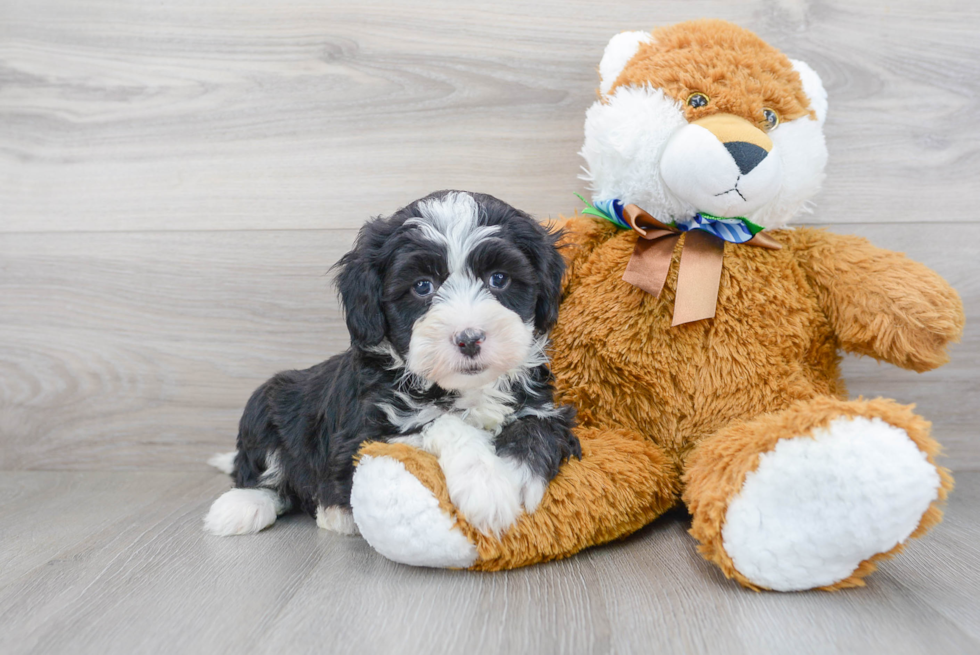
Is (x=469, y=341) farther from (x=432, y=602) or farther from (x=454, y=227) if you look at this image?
(x=432, y=602)

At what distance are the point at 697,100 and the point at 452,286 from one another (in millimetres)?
705

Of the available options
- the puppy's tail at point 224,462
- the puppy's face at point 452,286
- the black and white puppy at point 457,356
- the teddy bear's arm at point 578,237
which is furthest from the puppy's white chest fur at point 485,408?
the puppy's tail at point 224,462

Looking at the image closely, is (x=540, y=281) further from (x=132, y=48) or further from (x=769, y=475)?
(x=132, y=48)

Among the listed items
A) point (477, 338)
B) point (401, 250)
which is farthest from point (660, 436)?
point (401, 250)

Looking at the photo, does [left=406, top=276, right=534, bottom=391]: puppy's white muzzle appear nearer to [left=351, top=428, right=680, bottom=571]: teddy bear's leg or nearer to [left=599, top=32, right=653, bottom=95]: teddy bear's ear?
[left=351, top=428, right=680, bottom=571]: teddy bear's leg

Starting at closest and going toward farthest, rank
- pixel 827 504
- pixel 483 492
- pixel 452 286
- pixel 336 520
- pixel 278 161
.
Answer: pixel 827 504 → pixel 483 492 → pixel 452 286 → pixel 336 520 → pixel 278 161

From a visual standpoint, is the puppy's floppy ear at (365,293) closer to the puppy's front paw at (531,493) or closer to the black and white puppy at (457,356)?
the black and white puppy at (457,356)

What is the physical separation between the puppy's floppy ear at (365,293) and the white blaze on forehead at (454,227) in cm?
11

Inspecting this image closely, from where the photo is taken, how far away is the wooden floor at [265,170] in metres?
2.03

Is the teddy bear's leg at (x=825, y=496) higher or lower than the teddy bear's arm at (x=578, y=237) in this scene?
lower

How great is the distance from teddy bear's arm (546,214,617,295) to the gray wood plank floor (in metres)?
0.64

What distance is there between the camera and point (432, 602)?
48.3 inches

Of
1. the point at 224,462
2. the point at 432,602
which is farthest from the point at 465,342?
the point at 224,462

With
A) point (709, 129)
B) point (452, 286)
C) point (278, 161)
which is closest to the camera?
point (452, 286)
